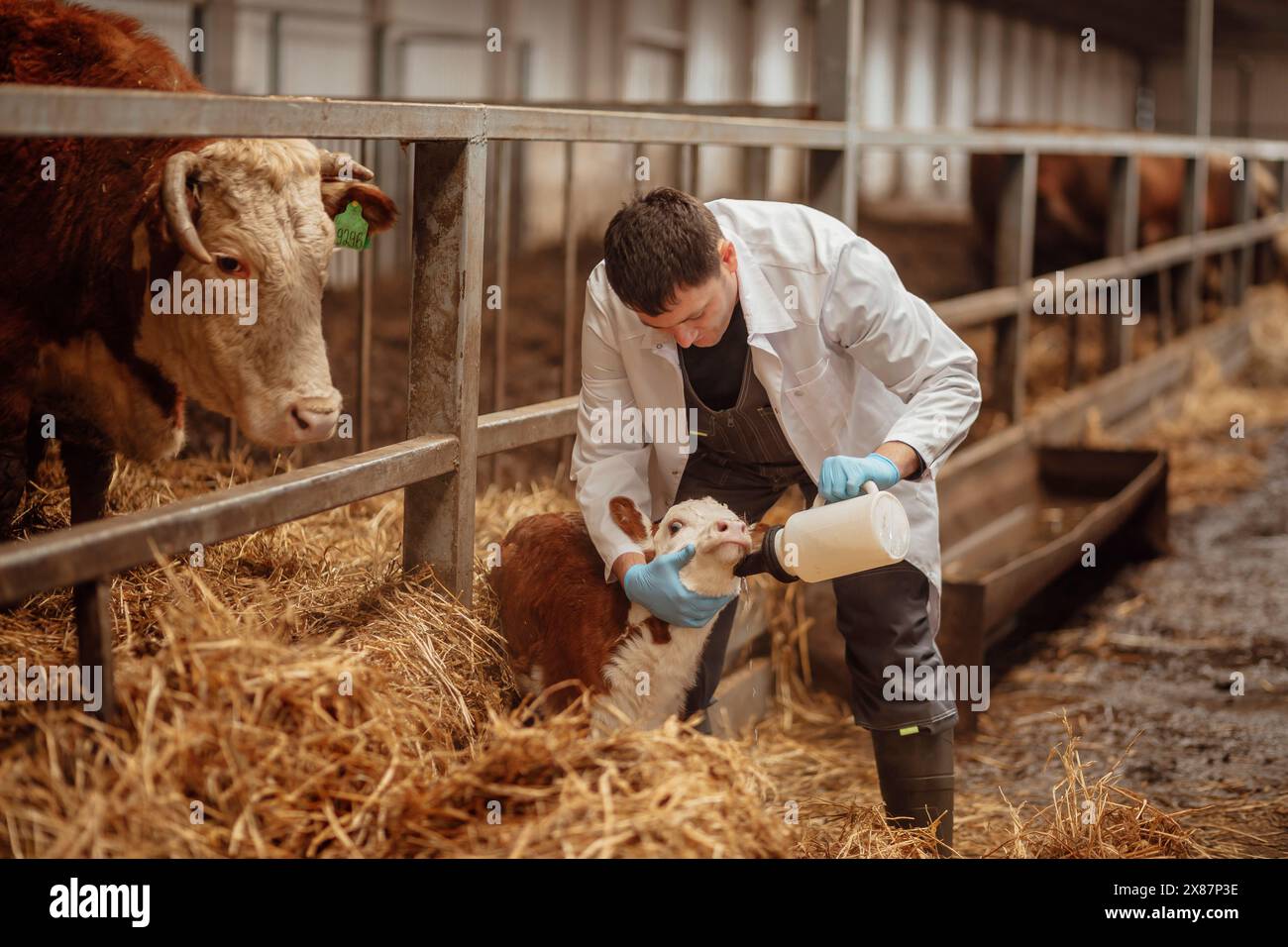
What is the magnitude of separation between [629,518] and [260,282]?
0.94m

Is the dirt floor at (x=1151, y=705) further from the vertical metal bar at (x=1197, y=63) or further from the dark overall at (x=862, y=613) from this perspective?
the vertical metal bar at (x=1197, y=63)

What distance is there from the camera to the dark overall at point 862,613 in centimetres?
329

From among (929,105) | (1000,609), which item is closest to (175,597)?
(1000,609)

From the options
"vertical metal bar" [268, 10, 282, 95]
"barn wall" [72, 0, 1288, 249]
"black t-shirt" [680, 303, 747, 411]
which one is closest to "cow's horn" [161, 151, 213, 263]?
"black t-shirt" [680, 303, 747, 411]

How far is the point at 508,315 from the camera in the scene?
8.88m

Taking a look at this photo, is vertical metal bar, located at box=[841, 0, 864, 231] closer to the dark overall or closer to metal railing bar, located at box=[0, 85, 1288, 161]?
metal railing bar, located at box=[0, 85, 1288, 161]

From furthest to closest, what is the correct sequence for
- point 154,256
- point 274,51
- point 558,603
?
1. point 274,51
2. point 154,256
3. point 558,603

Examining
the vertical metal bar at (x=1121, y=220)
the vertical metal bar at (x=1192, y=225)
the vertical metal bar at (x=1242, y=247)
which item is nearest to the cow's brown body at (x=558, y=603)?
the vertical metal bar at (x=1121, y=220)

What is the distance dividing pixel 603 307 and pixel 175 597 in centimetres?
Answer: 107

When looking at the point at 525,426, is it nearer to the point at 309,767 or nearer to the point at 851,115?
the point at 309,767

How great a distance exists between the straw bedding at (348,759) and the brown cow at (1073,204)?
849 cm

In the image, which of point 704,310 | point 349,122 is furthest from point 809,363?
point 349,122

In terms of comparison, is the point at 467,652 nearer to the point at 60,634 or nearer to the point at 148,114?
the point at 60,634

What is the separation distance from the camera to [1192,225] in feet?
33.5
